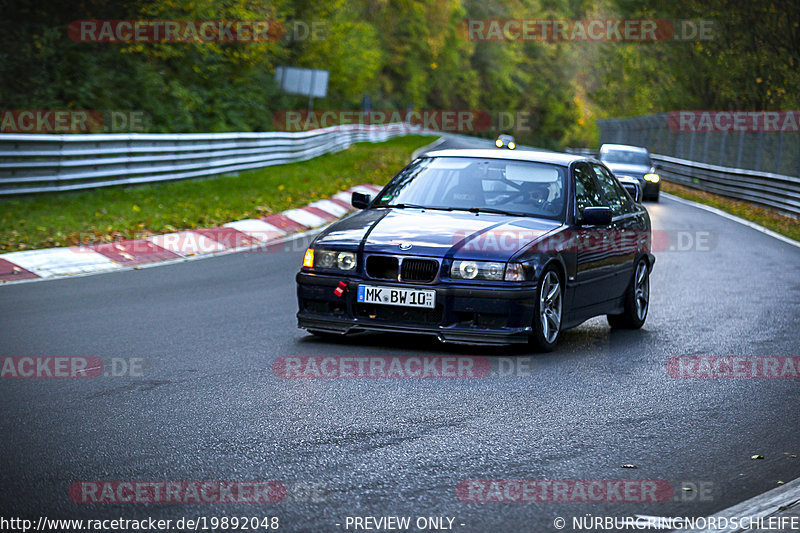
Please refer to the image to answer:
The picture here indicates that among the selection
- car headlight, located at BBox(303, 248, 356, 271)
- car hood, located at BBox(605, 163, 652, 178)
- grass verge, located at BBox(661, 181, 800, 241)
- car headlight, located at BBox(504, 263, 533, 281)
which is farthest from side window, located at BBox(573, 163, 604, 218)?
car hood, located at BBox(605, 163, 652, 178)

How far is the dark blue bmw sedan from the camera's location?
7.93 metres

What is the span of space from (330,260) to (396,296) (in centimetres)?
59

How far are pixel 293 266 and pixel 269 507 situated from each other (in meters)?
9.33

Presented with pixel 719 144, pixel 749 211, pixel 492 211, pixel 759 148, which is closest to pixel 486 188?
pixel 492 211

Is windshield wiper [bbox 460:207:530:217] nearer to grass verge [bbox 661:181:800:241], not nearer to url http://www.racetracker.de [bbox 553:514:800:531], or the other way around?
url http://www.racetracker.de [bbox 553:514:800:531]

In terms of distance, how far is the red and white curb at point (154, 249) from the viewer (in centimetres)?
1234

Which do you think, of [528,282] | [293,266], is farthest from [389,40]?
[528,282]

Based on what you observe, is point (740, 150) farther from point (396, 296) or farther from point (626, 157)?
point (396, 296)

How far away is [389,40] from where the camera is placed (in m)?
93.9

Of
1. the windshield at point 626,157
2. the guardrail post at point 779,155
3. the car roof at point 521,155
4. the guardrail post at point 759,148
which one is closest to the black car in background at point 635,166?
the windshield at point 626,157

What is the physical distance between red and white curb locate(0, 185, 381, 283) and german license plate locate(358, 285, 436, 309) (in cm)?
502

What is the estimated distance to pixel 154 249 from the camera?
14.4m

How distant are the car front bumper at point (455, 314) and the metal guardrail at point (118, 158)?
9.37m

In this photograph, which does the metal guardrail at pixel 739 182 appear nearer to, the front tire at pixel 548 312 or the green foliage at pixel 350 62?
the green foliage at pixel 350 62
